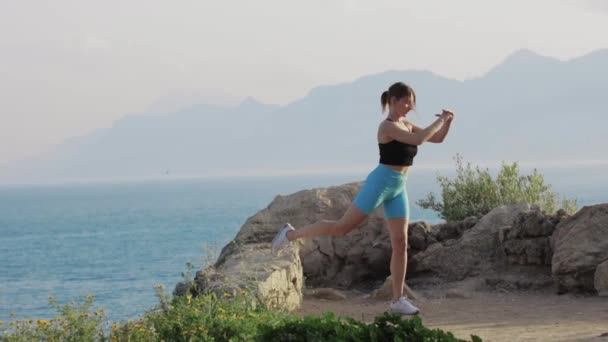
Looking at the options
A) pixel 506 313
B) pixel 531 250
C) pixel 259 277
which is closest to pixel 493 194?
pixel 531 250

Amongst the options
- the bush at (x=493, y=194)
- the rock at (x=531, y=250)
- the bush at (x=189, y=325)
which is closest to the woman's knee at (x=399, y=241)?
the bush at (x=189, y=325)

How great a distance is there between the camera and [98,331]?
870cm

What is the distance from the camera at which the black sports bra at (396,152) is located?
8938 millimetres

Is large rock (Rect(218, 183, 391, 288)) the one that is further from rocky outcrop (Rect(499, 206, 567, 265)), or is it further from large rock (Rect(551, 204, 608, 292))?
large rock (Rect(551, 204, 608, 292))

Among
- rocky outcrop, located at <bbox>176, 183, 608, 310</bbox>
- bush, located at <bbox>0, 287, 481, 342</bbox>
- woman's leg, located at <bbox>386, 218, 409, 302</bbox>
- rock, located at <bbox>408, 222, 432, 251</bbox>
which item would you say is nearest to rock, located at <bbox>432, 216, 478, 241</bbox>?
rocky outcrop, located at <bbox>176, 183, 608, 310</bbox>

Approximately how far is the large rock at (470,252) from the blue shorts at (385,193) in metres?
4.72

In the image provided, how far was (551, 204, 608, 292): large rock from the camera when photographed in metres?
12.0

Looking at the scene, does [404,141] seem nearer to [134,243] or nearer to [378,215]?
[378,215]

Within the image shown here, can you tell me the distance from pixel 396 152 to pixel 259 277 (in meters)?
2.75

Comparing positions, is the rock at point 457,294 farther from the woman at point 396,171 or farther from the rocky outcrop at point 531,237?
the woman at point 396,171

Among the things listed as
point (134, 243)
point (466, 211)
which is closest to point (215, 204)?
point (134, 243)

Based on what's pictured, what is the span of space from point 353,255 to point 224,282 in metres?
4.08

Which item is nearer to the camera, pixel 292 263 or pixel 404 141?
pixel 404 141

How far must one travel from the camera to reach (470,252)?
1374 cm
